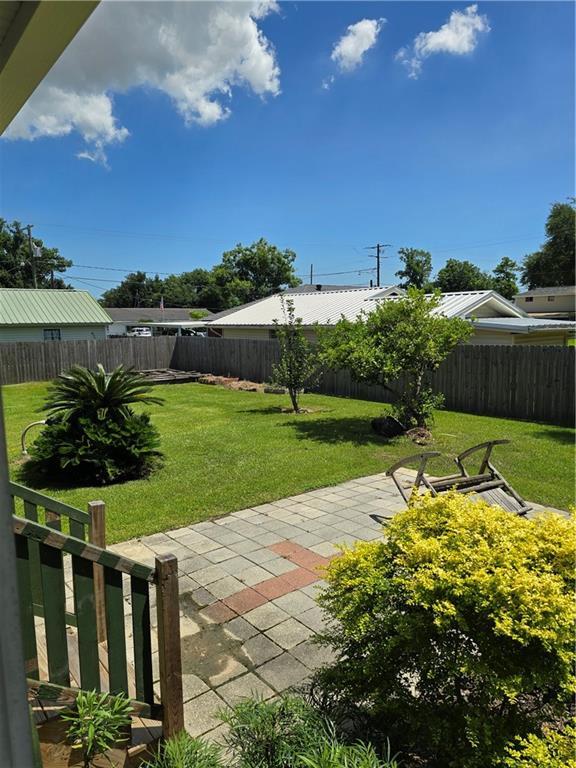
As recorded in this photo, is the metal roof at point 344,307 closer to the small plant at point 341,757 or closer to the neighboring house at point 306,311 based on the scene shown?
the neighboring house at point 306,311

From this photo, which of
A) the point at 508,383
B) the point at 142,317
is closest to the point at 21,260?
the point at 142,317

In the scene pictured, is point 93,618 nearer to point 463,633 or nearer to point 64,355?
point 463,633

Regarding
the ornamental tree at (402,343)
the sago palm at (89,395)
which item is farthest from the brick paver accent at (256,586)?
the ornamental tree at (402,343)

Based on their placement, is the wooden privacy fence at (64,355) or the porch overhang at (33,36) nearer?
the porch overhang at (33,36)

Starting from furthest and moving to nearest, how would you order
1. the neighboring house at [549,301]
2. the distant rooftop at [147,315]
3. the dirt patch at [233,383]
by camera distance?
1. the distant rooftop at [147,315]
2. the neighboring house at [549,301]
3. the dirt patch at [233,383]

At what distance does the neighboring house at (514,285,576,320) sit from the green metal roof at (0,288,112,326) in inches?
1364

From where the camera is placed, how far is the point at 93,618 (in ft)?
6.75

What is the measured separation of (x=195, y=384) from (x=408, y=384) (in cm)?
1083

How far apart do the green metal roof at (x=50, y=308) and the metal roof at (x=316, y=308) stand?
237 inches

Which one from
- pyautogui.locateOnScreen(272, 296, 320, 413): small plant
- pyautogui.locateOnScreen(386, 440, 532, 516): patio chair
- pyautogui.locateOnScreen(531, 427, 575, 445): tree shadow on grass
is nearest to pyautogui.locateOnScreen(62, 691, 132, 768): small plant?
pyautogui.locateOnScreen(386, 440, 532, 516): patio chair

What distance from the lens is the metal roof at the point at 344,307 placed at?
15.3 meters

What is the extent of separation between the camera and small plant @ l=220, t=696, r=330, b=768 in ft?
6.06

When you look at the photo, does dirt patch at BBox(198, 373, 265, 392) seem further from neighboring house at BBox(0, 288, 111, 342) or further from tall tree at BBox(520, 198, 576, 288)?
tall tree at BBox(520, 198, 576, 288)

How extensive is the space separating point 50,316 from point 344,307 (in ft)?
44.8
